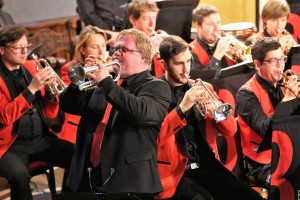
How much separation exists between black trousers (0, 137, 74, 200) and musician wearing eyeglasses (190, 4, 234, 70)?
5.12 feet

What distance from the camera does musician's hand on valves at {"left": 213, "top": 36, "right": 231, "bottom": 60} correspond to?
5.75 meters

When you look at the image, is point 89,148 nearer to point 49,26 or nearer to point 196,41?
point 196,41

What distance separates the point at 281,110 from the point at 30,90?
5.82 ft

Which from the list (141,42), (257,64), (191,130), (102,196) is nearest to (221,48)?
(257,64)

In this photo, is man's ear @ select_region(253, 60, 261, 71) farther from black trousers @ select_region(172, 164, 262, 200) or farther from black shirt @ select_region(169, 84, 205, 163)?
black trousers @ select_region(172, 164, 262, 200)

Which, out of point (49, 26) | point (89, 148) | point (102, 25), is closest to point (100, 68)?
point (89, 148)

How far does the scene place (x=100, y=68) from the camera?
3662 millimetres

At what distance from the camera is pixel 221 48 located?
5762 millimetres

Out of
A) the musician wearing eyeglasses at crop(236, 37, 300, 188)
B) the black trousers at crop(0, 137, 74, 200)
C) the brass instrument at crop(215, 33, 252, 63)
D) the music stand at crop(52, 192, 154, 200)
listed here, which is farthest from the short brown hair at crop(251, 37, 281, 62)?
the music stand at crop(52, 192, 154, 200)

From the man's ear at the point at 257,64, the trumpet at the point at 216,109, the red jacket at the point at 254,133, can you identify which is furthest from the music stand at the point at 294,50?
the trumpet at the point at 216,109

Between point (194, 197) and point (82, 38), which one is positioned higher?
point (82, 38)

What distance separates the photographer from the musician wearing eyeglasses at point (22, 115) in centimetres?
460

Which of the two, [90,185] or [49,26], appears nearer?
[90,185]

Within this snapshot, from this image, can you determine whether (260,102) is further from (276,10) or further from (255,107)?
(276,10)
